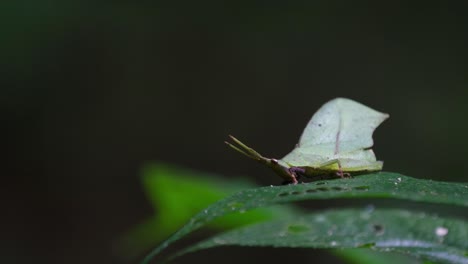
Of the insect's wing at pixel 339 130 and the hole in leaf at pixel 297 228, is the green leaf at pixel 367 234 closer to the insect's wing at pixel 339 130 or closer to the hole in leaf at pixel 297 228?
the hole in leaf at pixel 297 228

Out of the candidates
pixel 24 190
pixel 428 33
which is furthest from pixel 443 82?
pixel 24 190

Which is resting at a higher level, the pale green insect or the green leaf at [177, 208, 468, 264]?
the pale green insect

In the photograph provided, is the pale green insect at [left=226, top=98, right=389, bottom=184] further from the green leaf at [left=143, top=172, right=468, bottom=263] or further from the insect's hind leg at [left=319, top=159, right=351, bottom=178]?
the green leaf at [left=143, top=172, right=468, bottom=263]

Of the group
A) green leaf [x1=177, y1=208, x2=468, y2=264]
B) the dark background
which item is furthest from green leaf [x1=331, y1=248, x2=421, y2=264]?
the dark background

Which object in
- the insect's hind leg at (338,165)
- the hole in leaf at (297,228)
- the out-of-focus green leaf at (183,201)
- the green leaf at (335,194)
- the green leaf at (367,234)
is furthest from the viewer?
the out-of-focus green leaf at (183,201)

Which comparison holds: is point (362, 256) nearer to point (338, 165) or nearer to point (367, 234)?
point (338, 165)

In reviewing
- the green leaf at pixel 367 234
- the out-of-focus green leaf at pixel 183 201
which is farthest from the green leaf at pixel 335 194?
the out-of-focus green leaf at pixel 183 201
